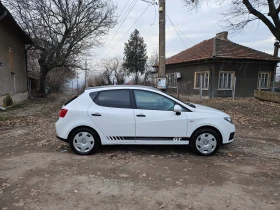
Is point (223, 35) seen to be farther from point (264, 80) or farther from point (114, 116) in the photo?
point (114, 116)

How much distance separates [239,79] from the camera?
67.1ft

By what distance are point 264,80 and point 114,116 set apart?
2007 centimetres

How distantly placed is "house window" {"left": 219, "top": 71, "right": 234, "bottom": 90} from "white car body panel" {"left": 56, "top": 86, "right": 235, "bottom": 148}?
15.5 m

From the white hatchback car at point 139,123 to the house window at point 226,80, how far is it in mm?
15365

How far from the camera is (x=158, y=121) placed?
5.25m

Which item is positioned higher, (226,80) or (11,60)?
(11,60)

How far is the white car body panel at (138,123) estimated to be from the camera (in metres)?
5.26

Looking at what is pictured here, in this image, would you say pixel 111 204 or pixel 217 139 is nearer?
pixel 111 204

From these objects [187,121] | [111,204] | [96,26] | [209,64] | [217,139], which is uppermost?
[96,26]

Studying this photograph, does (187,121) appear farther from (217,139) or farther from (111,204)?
(111,204)

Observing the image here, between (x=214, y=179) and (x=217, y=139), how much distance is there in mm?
1341

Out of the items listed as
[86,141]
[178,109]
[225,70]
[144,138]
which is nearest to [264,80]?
[225,70]

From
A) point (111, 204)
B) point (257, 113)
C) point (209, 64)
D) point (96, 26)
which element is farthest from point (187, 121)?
point (96, 26)

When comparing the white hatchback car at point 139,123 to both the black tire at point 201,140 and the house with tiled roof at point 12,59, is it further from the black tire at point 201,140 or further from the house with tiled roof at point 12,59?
the house with tiled roof at point 12,59
